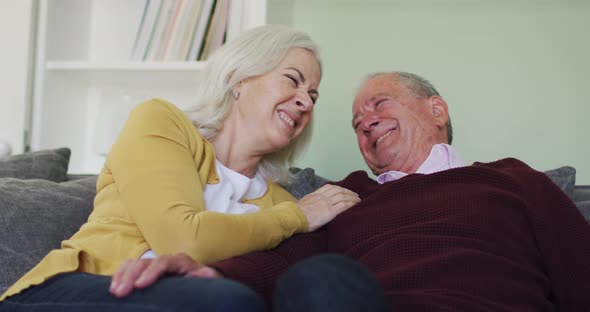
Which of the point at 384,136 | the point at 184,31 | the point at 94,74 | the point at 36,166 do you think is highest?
the point at 184,31

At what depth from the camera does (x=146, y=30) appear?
2.43 metres

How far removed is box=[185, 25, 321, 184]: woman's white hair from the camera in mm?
1677

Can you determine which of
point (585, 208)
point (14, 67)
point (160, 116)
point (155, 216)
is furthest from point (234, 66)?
point (14, 67)

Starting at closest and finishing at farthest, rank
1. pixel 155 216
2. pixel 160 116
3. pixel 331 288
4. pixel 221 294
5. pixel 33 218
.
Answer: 1. pixel 331 288
2. pixel 221 294
3. pixel 155 216
4. pixel 160 116
5. pixel 33 218

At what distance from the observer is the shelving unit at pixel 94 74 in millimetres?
2398

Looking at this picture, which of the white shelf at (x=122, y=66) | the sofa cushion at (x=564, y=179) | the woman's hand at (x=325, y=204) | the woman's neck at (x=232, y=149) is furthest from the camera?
the white shelf at (x=122, y=66)

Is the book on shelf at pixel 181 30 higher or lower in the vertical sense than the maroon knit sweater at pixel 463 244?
higher

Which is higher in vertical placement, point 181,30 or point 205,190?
point 181,30

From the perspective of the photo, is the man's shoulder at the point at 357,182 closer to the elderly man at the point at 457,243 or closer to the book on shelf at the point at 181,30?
the elderly man at the point at 457,243

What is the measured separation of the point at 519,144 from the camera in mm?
2455

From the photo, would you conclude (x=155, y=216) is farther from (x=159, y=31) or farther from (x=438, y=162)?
(x=159, y=31)

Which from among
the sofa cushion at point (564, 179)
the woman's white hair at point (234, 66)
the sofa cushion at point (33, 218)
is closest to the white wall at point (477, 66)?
the sofa cushion at point (564, 179)

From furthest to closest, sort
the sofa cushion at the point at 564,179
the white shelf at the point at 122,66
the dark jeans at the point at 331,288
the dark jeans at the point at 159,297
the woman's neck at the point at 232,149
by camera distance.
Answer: the white shelf at the point at 122,66
the sofa cushion at the point at 564,179
the woman's neck at the point at 232,149
the dark jeans at the point at 159,297
the dark jeans at the point at 331,288

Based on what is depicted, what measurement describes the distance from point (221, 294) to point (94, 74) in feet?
5.92
